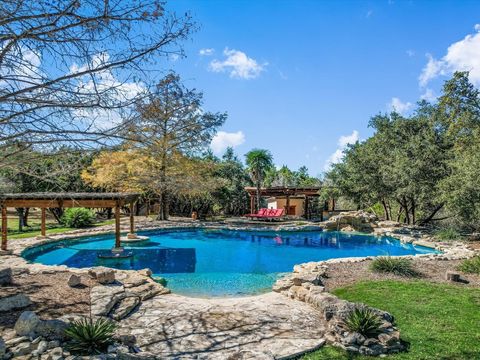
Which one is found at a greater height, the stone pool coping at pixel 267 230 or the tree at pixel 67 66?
the tree at pixel 67 66

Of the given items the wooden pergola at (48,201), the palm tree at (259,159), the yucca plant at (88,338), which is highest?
the palm tree at (259,159)

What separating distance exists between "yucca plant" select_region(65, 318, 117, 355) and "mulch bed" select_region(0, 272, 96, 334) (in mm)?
1044

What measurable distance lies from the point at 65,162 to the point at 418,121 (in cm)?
2093

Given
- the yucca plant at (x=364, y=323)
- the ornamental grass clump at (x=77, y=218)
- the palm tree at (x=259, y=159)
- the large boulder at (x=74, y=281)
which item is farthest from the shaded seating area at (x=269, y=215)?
the yucca plant at (x=364, y=323)

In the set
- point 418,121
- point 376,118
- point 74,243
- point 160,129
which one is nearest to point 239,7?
point 160,129

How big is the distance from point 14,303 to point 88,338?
1.96m

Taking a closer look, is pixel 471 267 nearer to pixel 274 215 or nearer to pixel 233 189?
pixel 274 215

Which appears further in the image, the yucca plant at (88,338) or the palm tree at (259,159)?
the palm tree at (259,159)

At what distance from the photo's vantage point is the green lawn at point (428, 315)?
4.79m

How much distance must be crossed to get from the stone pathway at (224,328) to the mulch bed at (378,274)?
218 centimetres

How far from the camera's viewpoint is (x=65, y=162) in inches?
180

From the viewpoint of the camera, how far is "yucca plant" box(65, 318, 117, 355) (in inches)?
170

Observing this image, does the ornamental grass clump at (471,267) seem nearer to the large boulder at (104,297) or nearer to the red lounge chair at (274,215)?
the large boulder at (104,297)

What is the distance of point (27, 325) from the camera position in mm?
4531
